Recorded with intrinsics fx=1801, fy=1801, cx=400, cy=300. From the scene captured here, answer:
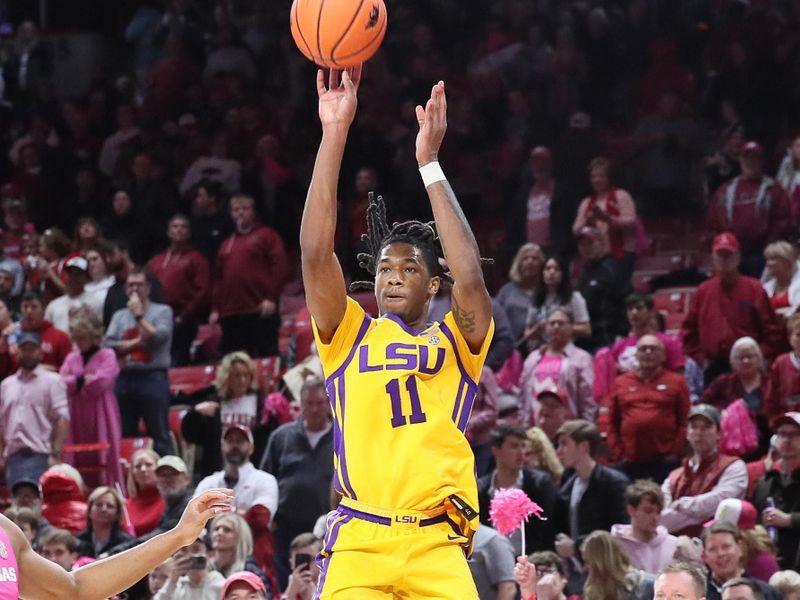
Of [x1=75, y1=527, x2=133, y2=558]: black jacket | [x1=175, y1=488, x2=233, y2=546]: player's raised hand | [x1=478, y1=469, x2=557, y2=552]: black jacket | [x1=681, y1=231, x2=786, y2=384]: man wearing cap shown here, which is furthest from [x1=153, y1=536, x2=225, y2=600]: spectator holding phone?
[x1=681, y1=231, x2=786, y2=384]: man wearing cap

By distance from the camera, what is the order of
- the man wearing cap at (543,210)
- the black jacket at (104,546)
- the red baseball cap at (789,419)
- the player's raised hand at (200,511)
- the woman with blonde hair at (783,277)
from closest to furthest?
the player's raised hand at (200,511) → the red baseball cap at (789,419) → the black jacket at (104,546) → the woman with blonde hair at (783,277) → the man wearing cap at (543,210)

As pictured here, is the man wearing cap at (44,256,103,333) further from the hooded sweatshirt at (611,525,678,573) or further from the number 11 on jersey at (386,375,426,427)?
the number 11 on jersey at (386,375,426,427)

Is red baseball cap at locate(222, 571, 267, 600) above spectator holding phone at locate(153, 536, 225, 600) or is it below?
above

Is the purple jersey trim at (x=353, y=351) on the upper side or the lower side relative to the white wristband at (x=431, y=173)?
lower

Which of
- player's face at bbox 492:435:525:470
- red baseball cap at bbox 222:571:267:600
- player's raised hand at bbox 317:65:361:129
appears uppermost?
player's raised hand at bbox 317:65:361:129

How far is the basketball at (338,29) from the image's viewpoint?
7109 mm

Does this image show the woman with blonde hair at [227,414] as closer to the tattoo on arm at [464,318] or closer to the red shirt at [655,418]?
the red shirt at [655,418]

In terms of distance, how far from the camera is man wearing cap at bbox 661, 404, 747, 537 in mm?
11414

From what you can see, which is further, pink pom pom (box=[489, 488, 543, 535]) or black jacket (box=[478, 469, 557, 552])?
black jacket (box=[478, 469, 557, 552])

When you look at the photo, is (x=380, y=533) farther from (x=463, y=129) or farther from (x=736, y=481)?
(x=463, y=129)

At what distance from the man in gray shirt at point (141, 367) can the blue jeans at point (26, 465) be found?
939 mm

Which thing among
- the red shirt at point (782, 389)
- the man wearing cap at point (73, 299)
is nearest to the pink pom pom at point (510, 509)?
the red shirt at point (782, 389)

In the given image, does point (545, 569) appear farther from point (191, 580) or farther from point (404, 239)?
point (404, 239)

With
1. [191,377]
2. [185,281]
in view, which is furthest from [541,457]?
[185,281]
